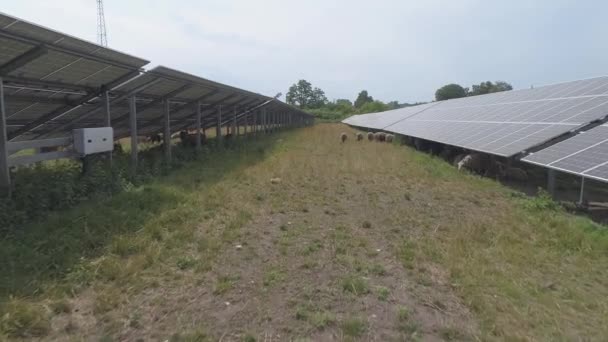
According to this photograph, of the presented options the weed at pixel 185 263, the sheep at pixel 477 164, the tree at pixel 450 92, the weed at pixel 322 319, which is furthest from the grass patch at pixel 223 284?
the tree at pixel 450 92

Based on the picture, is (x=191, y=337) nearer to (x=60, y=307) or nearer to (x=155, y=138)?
(x=60, y=307)

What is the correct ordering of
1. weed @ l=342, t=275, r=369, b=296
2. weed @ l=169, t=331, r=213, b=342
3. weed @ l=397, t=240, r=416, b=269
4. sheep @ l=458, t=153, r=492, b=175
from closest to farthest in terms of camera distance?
weed @ l=169, t=331, r=213, b=342 < weed @ l=342, t=275, r=369, b=296 < weed @ l=397, t=240, r=416, b=269 < sheep @ l=458, t=153, r=492, b=175

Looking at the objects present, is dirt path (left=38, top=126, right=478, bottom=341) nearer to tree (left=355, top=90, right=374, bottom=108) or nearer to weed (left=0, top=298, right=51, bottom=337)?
weed (left=0, top=298, right=51, bottom=337)

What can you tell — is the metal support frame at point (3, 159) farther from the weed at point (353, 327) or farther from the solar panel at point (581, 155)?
the solar panel at point (581, 155)

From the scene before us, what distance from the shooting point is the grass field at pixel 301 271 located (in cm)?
344

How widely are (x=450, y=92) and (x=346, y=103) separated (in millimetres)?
32526

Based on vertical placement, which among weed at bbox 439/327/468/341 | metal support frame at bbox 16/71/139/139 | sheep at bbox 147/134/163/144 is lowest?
weed at bbox 439/327/468/341

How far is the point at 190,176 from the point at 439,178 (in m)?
7.30

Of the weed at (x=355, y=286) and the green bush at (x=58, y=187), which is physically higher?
the green bush at (x=58, y=187)

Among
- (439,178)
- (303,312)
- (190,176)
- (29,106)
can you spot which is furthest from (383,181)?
(29,106)

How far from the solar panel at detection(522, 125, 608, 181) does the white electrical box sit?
9791 mm

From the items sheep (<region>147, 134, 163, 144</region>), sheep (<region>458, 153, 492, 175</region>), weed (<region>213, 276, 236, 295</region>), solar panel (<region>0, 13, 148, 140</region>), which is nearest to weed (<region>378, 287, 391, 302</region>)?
weed (<region>213, 276, 236, 295</region>)

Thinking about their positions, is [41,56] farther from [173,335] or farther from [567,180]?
[567,180]

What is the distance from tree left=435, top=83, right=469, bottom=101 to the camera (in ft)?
375
